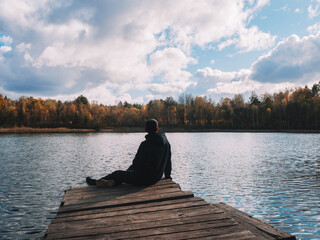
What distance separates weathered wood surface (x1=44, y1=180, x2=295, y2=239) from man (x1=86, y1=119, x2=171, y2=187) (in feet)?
1.12

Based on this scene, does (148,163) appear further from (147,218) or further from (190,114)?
(190,114)

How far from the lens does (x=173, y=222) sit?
353cm

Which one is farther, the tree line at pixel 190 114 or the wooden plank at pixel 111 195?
the tree line at pixel 190 114

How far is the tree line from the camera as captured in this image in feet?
303

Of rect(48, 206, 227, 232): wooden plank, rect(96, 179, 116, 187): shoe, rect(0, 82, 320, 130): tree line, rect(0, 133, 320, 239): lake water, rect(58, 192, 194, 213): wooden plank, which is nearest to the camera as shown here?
rect(48, 206, 227, 232): wooden plank

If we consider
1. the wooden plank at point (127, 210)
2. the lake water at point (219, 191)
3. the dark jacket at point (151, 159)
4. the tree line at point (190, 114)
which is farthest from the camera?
the tree line at point (190, 114)

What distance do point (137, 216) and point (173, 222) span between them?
63 cm

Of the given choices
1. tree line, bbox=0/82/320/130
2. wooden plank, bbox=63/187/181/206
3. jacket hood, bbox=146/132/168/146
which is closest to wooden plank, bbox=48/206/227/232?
wooden plank, bbox=63/187/181/206

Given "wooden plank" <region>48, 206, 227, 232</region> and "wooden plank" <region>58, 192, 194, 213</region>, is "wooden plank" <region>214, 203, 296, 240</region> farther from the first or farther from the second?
"wooden plank" <region>58, 192, 194, 213</region>

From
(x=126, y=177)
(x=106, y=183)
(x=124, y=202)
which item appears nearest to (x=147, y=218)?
(x=124, y=202)

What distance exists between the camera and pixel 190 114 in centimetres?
10788

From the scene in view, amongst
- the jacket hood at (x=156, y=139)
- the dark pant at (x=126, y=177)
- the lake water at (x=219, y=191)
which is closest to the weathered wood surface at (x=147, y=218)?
the dark pant at (x=126, y=177)

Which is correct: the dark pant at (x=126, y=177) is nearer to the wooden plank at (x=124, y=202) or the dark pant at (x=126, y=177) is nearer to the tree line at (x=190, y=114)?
the wooden plank at (x=124, y=202)

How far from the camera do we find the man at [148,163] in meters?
5.50
